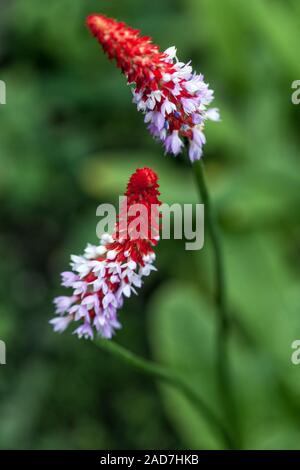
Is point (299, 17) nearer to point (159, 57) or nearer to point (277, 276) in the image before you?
point (277, 276)

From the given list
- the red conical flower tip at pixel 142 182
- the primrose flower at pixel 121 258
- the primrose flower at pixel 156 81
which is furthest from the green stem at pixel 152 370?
the primrose flower at pixel 156 81

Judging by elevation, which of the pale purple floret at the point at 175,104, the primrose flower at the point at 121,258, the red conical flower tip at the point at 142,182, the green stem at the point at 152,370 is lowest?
the green stem at the point at 152,370

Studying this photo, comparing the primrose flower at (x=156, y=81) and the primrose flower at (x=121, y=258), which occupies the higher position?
the primrose flower at (x=156, y=81)

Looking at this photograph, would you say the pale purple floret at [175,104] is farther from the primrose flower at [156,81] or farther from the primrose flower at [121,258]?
the primrose flower at [121,258]

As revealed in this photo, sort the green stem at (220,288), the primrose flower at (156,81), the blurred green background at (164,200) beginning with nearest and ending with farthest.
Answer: the primrose flower at (156,81) < the green stem at (220,288) < the blurred green background at (164,200)

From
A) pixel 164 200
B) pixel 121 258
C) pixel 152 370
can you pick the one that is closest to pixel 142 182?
pixel 121 258

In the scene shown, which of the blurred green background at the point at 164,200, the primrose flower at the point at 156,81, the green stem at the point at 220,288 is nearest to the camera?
the primrose flower at the point at 156,81

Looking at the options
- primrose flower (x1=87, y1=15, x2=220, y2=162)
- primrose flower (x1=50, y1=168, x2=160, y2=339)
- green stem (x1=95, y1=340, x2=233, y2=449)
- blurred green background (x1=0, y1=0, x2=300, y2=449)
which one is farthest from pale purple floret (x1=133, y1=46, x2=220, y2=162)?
blurred green background (x1=0, y1=0, x2=300, y2=449)
